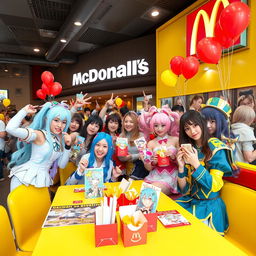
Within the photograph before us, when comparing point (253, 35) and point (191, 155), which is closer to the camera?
point (191, 155)

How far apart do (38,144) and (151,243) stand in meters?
1.51

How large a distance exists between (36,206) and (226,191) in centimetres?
168

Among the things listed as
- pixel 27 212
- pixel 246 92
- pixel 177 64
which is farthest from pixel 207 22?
pixel 27 212

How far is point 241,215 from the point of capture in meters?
1.57

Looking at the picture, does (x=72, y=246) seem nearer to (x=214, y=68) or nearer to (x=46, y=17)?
(x=214, y=68)

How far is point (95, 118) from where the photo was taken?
121 inches

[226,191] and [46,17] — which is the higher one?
[46,17]

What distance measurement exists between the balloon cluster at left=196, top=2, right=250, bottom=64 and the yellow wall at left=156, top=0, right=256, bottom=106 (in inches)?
37.4

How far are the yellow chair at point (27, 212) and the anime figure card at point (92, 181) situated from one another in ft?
1.61

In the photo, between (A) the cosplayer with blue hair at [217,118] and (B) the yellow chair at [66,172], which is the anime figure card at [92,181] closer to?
(A) the cosplayer with blue hair at [217,118]

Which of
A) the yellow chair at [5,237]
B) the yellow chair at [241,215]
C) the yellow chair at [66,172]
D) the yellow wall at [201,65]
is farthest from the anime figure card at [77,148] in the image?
the yellow wall at [201,65]

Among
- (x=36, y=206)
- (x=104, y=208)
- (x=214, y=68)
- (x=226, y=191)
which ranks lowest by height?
(x=36, y=206)

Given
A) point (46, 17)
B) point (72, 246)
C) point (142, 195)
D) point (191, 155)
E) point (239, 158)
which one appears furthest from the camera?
point (46, 17)

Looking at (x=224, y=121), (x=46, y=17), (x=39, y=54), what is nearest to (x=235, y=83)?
Result: (x=224, y=121)
